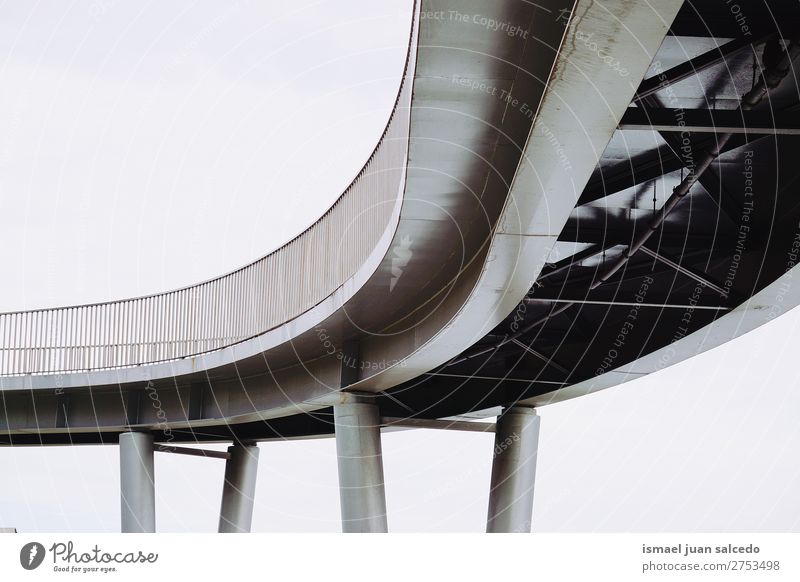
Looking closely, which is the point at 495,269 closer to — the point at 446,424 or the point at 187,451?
the point at 446,424

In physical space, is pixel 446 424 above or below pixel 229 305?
below

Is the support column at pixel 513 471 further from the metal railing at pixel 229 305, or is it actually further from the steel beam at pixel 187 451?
the steel beam at pixel 187 451

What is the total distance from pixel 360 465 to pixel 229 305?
5.43 meters

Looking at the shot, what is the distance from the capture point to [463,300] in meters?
15.9

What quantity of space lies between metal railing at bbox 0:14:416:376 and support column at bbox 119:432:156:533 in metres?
3.28

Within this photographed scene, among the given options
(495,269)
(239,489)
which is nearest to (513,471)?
(239,489)

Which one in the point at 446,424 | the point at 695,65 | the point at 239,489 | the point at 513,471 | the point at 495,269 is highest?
the point at 239,489

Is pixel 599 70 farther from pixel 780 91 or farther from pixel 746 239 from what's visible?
pixel 746 239

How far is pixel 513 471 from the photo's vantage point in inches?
1109

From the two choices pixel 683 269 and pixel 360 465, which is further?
pixel 360 465

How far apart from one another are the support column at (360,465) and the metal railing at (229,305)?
2.57 m

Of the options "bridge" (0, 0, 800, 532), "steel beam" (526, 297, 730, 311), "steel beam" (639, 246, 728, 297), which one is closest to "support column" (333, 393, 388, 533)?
"bridge" (0, 0, 800, 532)

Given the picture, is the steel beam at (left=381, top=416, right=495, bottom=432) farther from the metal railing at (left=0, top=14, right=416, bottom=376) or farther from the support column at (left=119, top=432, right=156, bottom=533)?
the support column at (left=119, top=432, right=156, bottom=533)

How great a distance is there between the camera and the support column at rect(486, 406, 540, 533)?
2777 centimetres
